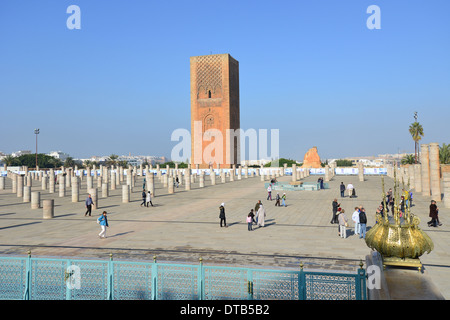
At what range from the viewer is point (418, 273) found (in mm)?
4883

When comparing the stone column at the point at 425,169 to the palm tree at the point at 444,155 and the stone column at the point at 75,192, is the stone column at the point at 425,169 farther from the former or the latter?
the palm tree at the point at 444,155

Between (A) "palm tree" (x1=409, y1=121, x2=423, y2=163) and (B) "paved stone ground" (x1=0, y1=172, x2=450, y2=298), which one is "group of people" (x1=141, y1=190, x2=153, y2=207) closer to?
(B) "paved stone ground" (x1=0, y1=172, x2=450, y2=298)

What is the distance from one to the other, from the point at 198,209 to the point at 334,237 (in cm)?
909

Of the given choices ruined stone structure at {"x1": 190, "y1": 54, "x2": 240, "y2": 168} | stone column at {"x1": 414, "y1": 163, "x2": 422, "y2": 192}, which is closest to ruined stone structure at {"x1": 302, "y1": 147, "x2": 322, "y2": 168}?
ruined stone structure at {"x1": 190, "y1": 54, "x2": 240, "y2": 168}

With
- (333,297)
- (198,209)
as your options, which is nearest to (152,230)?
(198,209)

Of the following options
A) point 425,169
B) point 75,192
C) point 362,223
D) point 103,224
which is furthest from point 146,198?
point 425,169

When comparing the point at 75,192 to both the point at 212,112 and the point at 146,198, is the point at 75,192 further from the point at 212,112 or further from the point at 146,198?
the point at 212,112

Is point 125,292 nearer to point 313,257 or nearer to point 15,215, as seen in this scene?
point 313,257

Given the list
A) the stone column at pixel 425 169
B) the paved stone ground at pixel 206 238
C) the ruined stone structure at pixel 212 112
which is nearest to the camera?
the paved stone ground at pixel 206 238

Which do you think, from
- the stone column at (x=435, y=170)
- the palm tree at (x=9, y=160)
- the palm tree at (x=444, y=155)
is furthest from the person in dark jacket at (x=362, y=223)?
the palm tree at (x=9, y=160)

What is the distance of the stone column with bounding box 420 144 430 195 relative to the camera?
928 inches

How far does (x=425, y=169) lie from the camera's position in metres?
23.8

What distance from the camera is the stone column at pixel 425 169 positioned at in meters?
23.6

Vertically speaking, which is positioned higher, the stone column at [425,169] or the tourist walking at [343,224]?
the stone column at [425,169]
